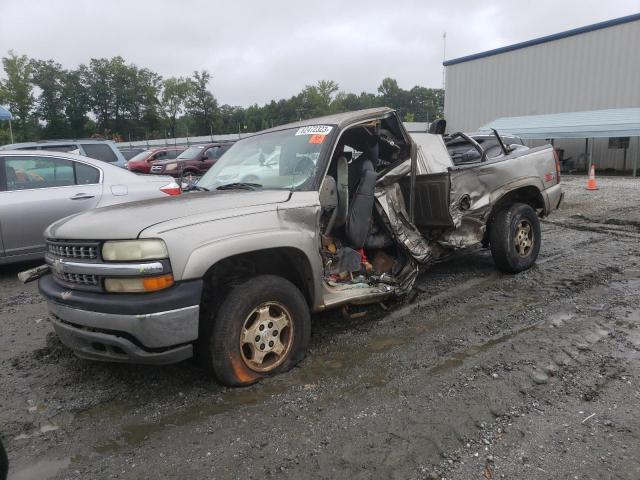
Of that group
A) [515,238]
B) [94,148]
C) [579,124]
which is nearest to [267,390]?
[515,238]

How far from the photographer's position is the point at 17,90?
62438 mm

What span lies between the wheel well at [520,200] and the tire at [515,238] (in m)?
0.06

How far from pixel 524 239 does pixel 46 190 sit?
5903 millimetres

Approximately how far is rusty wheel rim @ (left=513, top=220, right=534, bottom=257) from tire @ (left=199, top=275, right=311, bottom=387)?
10.6 feet

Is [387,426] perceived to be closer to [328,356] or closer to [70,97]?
[328,356]

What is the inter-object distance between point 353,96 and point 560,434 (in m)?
102

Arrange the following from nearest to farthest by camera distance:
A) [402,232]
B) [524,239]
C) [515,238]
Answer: [402,232], [515,238], [524,239]

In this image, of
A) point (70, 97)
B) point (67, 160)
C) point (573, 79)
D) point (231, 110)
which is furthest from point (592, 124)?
point (231, 110)

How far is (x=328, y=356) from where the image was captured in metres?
3.76

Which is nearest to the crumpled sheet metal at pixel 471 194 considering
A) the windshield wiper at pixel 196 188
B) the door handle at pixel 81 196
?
the windshield wiper at pixel 196 188

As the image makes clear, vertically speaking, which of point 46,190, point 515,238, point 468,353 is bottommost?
point 468,353

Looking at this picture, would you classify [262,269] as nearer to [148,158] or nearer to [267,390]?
[267,390]

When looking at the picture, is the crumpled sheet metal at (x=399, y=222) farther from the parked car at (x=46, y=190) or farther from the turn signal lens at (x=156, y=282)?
the parked car at (x=46, y=190)

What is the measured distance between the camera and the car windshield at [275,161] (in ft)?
12.5
